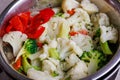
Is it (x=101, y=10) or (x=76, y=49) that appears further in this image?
(x=101, y=10)

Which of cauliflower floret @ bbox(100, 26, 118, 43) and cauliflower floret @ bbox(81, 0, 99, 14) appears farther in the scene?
cauliflower floret @ bbox(81, 0, 99, 14)

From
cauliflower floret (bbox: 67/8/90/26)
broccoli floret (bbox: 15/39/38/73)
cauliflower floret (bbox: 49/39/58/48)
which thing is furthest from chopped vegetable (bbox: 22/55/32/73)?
cauliflower floret (bbox: 67/8/90/26)

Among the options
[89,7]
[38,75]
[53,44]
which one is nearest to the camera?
[38,75]

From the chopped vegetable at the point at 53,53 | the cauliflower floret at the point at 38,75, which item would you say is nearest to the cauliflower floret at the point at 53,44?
the chopped vegetable at the point at 53,53

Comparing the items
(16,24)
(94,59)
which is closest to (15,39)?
(16,24)

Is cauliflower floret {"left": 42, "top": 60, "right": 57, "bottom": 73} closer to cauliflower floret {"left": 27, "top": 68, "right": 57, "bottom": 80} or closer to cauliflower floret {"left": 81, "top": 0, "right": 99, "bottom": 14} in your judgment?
cauliflower floret {"left": 27, "top": 68, "right": 57, "bottom": 80}

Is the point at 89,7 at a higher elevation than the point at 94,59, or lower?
higher

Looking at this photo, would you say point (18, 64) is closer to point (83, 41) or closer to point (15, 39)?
point (15, 39)
